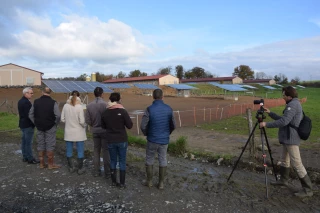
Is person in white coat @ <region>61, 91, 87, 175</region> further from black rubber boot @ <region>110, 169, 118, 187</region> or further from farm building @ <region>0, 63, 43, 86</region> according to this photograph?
farm building @ <region>0, 63, 43, 86</region>

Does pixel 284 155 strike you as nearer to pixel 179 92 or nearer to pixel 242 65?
pixel 179 92

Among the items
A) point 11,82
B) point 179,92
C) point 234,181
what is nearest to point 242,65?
point 179,92

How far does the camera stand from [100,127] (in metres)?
5.56

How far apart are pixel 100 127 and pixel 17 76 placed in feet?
171

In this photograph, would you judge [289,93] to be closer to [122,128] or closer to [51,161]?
[122,128]

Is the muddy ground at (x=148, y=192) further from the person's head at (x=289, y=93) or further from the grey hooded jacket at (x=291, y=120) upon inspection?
the person's head at (x=289, y=93)

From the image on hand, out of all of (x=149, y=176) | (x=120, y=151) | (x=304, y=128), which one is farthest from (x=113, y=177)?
(x=304, y=128)

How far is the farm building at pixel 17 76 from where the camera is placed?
49.5 meters

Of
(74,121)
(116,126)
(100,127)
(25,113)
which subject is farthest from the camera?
(25,113)

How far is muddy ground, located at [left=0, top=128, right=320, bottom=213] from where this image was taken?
4215mm

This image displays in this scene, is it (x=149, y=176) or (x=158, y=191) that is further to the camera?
(x=149, y=176)

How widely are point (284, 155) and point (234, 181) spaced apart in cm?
109

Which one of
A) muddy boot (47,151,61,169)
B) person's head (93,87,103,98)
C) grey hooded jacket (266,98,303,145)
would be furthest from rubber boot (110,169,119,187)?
grey hooded jacket (266,98,303,145)

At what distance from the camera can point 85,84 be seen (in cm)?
3086
